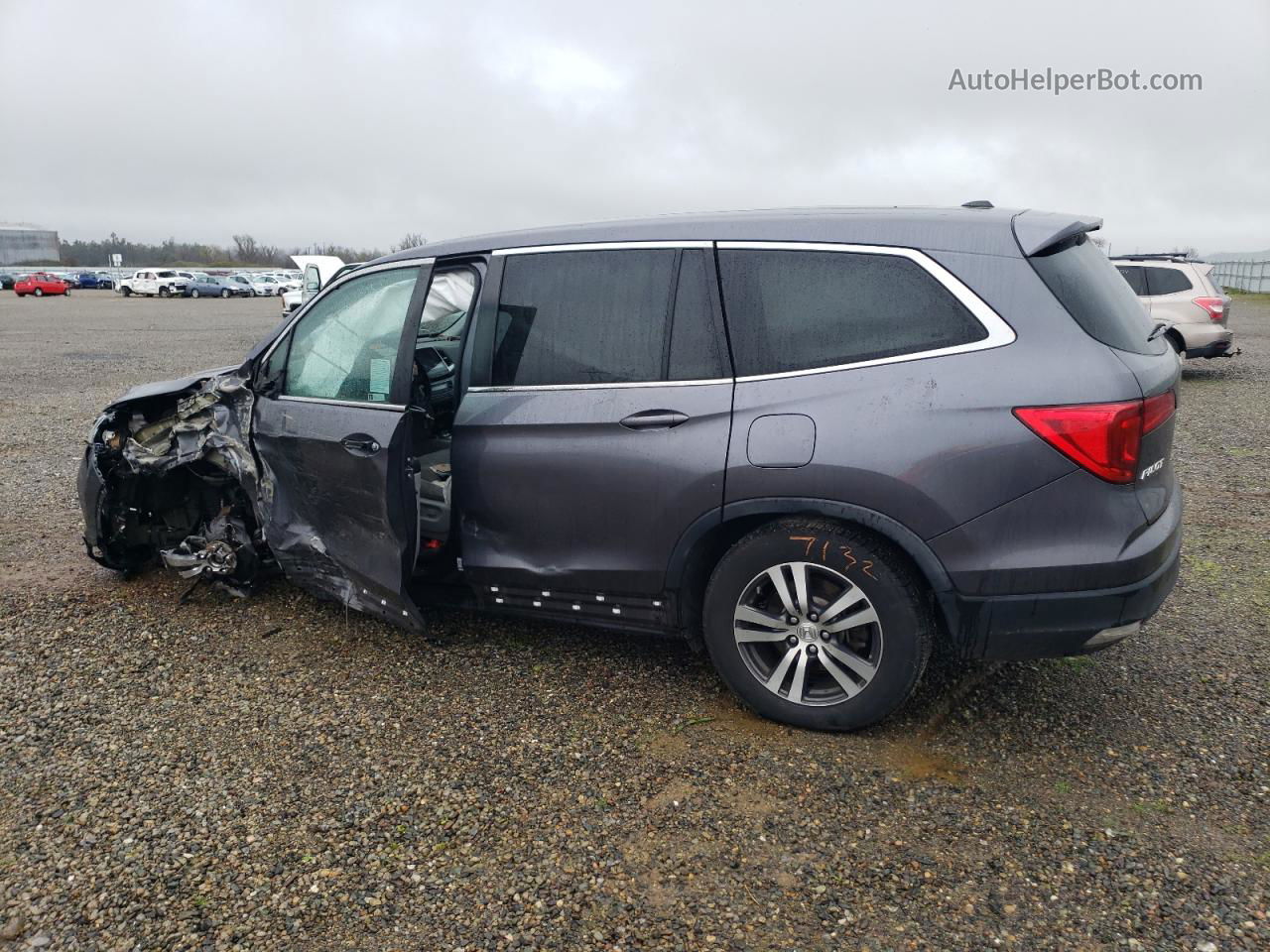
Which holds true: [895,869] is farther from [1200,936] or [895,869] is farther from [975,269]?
[975,269]

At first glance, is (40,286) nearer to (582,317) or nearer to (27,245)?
(582,317)

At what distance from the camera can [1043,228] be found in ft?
10.6

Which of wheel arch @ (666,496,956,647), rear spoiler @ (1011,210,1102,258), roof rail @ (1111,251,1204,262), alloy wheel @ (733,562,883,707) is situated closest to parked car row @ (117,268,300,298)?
roof rail @ (1111,251,1204,262)

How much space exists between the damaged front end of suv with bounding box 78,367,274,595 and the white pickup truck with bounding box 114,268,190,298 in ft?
183

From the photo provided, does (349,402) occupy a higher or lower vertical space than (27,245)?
lower

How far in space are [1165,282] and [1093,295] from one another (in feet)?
38.6

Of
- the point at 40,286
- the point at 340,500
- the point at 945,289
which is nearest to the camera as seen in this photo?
the point at 945,289

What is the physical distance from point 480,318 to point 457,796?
74.8 inches

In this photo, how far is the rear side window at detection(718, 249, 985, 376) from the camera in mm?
3172

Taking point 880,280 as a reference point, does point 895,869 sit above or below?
below

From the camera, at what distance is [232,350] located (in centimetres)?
1952

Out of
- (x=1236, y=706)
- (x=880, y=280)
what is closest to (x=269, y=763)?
(x=880, y=280)

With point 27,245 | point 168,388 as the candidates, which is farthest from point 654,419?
point 27,245

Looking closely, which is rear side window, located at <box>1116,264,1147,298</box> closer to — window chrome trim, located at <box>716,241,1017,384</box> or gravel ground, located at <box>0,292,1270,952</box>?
gravel ground, located at <box>0,292,1270,952</box>
